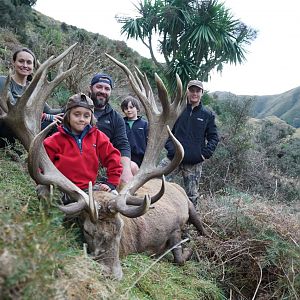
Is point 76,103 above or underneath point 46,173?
above

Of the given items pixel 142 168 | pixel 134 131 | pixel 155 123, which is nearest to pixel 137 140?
pixel 134 131

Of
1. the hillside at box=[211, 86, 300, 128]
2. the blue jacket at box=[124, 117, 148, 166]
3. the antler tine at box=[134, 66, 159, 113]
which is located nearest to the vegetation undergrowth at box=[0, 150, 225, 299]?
the antler tine at box=[134, 66, 159, 113]

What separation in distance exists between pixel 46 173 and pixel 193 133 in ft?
9.22

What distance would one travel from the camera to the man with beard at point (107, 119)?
4.98m

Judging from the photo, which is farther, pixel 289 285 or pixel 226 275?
pixel 226 275

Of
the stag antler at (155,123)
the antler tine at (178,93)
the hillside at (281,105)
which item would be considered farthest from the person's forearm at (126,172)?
the hillside at (281,105)

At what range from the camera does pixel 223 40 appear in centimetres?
2022

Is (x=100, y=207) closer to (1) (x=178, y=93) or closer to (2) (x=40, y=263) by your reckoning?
(1) (x=178, y=93)

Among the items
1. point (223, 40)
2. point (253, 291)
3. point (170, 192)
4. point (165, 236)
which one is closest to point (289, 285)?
point (253, 291)

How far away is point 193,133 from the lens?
20.3ft

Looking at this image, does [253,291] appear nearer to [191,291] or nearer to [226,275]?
[226,275]

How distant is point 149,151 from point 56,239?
262 centimetres

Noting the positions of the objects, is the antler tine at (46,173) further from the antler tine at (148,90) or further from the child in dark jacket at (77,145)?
the antler tine at (148,90)

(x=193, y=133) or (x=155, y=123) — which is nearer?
(x=155, y=123)
